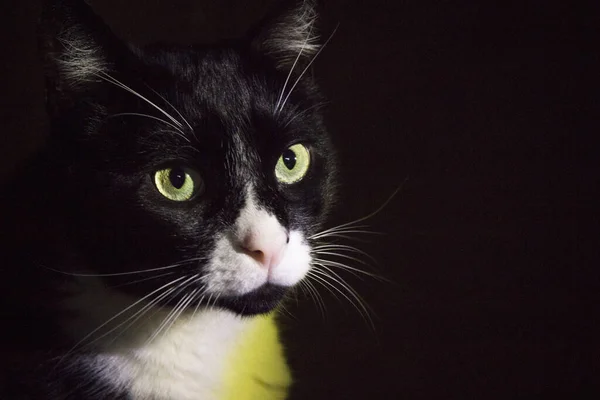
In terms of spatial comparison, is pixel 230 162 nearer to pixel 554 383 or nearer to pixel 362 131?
pixel 362 131

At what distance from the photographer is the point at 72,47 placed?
65 cm

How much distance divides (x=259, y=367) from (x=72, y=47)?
490mm

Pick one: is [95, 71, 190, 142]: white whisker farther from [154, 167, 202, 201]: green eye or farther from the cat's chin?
the cat's chin

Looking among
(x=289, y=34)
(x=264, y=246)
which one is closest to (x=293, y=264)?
(x=264, y=246)

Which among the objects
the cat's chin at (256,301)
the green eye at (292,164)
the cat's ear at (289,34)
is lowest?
the cat's chin at (256,301)

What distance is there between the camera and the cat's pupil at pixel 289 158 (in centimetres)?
75

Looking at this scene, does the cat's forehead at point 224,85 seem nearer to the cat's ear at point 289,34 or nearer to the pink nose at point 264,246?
the cat's ear at point 289,34

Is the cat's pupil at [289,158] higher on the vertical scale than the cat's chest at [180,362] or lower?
higher

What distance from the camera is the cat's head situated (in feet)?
2.16

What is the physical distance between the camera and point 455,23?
84 cm

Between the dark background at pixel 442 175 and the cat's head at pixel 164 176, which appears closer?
the cat's head at pixel 164 176

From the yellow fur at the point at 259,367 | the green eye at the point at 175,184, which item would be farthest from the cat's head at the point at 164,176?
the yellow fur at the point at 259,367

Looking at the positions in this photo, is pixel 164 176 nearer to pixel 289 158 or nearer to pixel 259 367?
pixel 289 158

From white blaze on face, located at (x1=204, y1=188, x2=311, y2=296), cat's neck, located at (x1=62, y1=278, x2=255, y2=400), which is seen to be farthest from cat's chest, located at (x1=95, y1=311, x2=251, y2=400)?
white blaze on face, located at (x1=204, y1=188, x2=311, y2=296)
